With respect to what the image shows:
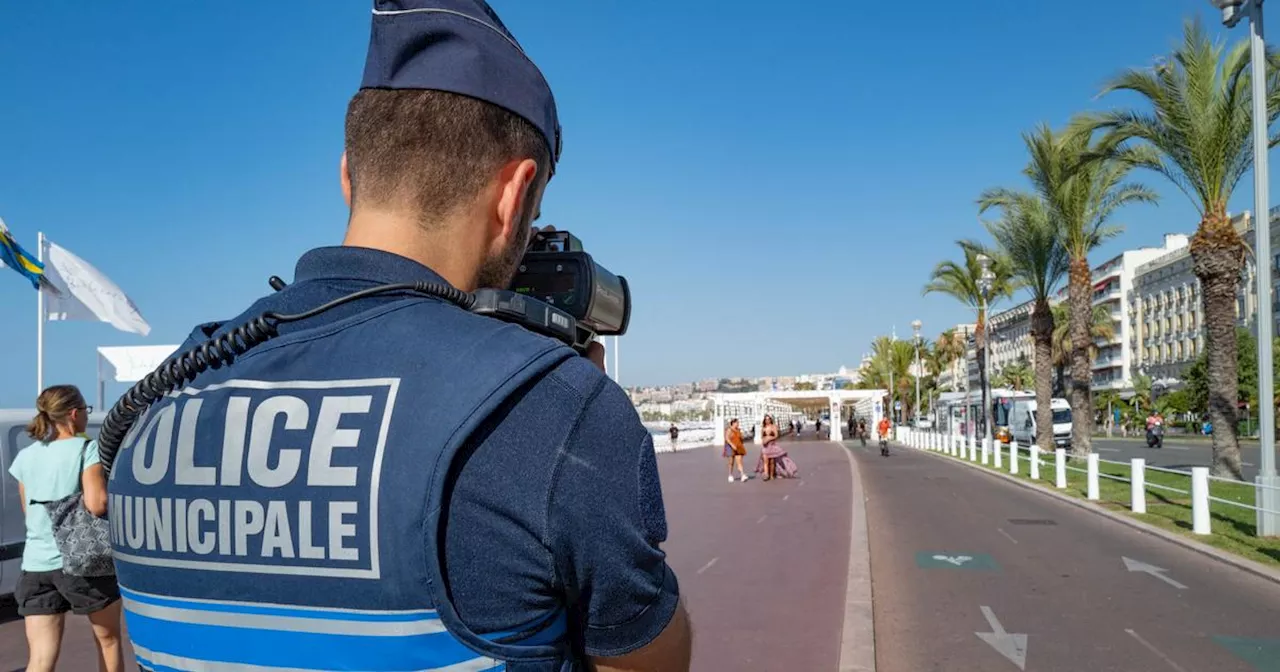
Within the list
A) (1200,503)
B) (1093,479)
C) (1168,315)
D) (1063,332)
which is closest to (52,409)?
(1200,503)

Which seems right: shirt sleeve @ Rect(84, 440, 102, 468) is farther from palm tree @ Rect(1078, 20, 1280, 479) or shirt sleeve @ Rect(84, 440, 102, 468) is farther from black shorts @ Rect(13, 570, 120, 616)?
palm tree @ Rect(1078, 20, 1280, 479)

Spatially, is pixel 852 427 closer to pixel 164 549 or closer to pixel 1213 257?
pixel 1213 257

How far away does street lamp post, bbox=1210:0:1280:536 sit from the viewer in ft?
39.8

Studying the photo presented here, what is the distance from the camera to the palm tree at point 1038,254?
1112 inches

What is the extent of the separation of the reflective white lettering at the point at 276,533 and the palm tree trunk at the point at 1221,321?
19786 mm

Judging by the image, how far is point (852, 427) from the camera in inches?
2729

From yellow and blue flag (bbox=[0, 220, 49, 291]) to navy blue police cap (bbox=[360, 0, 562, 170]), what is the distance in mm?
14320

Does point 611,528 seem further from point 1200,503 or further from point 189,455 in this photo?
point 1200,503

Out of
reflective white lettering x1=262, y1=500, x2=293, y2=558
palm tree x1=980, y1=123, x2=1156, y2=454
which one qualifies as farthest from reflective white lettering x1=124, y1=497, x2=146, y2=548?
palm tree x1=980, y1=123, x2=1156, y2=454

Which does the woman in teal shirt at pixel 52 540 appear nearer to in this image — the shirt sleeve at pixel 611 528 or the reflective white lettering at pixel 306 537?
the reflective white lettering at pixel 306 537

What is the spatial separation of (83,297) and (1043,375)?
27659 mm

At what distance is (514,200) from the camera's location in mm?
1345

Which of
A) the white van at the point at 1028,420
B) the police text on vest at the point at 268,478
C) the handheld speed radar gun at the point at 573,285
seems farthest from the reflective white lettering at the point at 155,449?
the white van at the point at 1028,420

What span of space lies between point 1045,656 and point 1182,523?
8561mm
